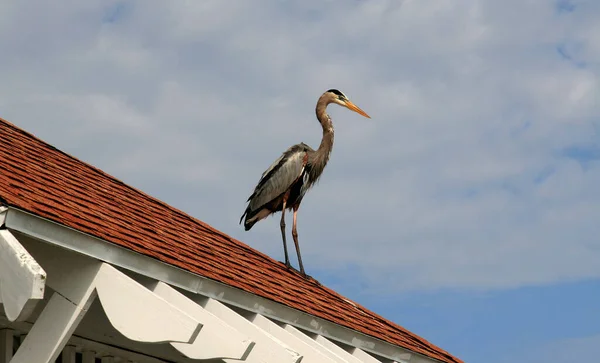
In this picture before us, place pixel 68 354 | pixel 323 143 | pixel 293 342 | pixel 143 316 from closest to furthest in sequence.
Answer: pixel 143 316
pixel 68 354
pixel 293 342
pixel 323 143

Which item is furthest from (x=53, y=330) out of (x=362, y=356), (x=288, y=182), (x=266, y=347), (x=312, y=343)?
(x=288, y=182)

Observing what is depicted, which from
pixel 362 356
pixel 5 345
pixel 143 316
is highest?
pixel 362 356

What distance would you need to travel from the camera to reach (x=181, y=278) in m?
5.62

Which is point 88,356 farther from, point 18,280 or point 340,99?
point 340,99

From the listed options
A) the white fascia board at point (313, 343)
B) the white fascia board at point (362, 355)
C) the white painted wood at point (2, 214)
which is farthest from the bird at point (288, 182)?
the white painted wood at point (2, 214)

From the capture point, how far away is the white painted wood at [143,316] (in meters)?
4.47

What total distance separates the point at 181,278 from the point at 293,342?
0.90m

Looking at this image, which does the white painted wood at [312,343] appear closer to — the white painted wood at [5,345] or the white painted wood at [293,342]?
the white painted wood at [293,342]

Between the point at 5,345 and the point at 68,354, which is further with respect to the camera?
the point at 68,354

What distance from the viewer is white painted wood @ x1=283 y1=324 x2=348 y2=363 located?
20.7ft

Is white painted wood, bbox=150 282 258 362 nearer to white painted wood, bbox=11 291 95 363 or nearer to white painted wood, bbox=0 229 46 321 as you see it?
white painted wood, bbox=11 291 95 363

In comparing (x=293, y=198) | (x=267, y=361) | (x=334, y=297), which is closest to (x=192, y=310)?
(x=267, y=361)

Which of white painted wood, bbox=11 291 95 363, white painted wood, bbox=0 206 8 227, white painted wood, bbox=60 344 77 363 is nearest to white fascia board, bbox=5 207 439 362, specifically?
white painted wood, bbox=0 206 8 227

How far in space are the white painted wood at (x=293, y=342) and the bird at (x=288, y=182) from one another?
4206mm
